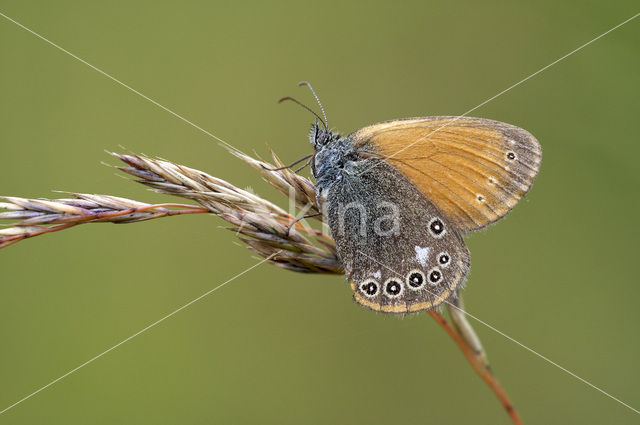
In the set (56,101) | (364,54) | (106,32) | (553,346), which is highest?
(106,32)

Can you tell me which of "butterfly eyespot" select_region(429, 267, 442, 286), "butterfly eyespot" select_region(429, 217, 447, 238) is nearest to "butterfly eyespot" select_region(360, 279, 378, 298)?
"butterfly eyespot" select_region(429, 267, 442, 286)

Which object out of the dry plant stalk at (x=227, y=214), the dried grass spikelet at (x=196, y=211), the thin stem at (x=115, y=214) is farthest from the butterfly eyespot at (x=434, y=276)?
the thin stem at (x=115, y=214)

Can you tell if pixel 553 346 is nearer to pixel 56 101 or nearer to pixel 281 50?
pixel 281 50

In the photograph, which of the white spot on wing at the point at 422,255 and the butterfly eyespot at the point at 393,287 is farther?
the white spot on wing at the point at 422,255

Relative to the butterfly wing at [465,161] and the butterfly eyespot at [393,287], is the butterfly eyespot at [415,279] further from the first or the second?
the butterfly wing at [465,161]

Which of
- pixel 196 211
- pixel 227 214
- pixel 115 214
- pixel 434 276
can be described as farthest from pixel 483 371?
pixel 115 214

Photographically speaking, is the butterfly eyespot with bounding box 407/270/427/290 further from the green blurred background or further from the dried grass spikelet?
the green blurred background

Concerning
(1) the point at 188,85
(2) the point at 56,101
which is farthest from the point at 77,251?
(1) the point at 188,85
